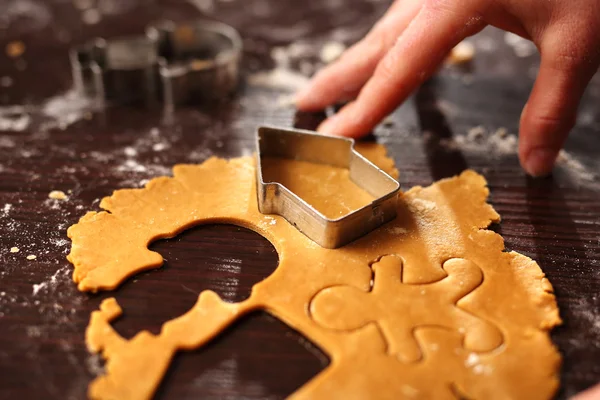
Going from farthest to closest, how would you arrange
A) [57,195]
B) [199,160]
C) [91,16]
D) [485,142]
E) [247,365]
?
[91,16], [485,142], [199,160], [57,195], [247,365]

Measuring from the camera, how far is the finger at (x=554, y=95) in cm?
120

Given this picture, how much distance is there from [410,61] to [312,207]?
460mm

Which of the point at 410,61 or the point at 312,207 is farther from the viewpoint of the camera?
the point at 410,61

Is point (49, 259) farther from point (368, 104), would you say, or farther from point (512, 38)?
point (512, 38)

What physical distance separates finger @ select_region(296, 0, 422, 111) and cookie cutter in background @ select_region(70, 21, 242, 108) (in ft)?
0.87

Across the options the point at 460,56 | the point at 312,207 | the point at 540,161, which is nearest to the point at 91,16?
the point at 460,56

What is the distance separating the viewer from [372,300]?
3.39 ft

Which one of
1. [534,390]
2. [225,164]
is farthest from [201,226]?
[534,390]

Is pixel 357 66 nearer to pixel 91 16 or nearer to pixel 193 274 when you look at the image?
pixel 193 274

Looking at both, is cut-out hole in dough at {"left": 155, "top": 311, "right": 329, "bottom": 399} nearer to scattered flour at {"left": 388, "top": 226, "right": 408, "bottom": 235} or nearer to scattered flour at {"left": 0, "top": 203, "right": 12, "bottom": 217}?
scattered flour at {"left": 388, "top": 226, "right": 408, "bottom": 235}

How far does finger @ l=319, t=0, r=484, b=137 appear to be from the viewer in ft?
4.21

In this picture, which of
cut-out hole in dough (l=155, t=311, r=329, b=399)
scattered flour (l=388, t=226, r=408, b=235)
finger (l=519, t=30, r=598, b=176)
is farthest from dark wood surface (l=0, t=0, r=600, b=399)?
scattered flour (l=388, t=226, r=408, b=235)

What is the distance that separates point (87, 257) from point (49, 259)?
9cm

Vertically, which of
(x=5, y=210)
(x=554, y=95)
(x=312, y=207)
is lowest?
(x=5, y=210)
